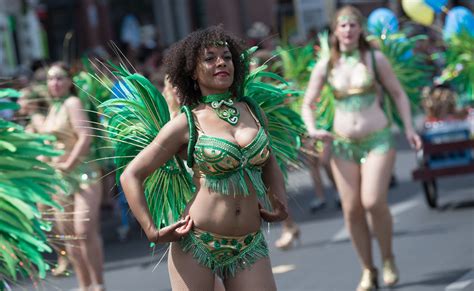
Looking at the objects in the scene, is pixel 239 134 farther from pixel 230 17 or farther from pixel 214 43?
pixel 230 17

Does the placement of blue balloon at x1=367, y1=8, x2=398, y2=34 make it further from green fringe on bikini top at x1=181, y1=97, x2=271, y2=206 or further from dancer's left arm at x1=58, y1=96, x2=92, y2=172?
green fringe on bikini top at x1=181, y1=97, x2=271, y2=206

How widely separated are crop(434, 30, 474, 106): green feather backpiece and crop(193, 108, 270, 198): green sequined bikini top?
7.55m

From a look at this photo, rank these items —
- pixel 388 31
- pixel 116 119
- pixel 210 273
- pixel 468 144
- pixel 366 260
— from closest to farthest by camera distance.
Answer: pixel 210 273 → pixel 116 119 → pixel 366 260 → pixel 388 31 → pixel 468 144

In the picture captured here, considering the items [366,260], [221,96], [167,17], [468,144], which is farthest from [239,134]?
[167,17]

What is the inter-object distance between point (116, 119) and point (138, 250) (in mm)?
8011

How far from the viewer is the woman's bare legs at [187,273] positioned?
576cm

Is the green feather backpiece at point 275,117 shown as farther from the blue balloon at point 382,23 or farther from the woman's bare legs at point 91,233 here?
the blue balloon at point 382,23

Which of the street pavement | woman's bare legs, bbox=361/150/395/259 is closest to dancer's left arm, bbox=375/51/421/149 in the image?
woman's bare legs, bbox=361/150/395/259

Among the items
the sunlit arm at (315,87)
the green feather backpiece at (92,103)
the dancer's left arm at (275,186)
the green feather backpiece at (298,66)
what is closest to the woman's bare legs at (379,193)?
the sunlit arm at (315,87)

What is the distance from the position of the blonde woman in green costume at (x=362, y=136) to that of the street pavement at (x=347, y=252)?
0.37 meters

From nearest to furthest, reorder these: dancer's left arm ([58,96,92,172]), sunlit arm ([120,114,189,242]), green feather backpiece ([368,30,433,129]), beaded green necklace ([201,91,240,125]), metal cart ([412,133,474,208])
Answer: sunlit arm ([120,114,189,242]), beaded green necklace ([201,91,240,125]), dancer's left arm ([58,96,92,172]), green feather backpiece ([368,30,433,129]), metal cart ([412,133,474,208])

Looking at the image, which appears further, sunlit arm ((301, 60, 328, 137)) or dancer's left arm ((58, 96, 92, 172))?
dancer's left arm ((58, 96, 92, 172))

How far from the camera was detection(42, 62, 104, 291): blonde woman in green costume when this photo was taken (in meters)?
9.66

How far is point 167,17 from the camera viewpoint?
1591 inches
